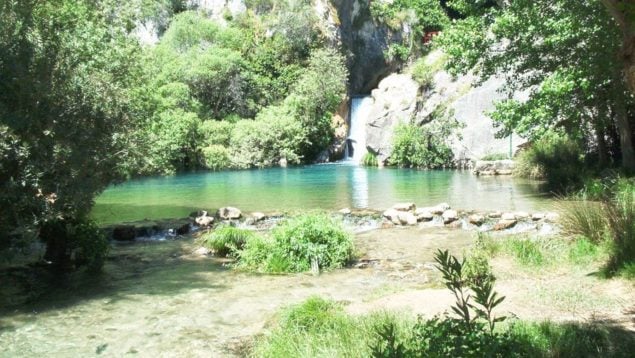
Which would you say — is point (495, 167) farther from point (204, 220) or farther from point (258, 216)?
point (204, 220)

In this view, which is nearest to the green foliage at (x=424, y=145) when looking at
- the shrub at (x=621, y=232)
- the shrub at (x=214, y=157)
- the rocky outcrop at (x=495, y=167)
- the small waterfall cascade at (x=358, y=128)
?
the rocky outcrop at (x=495, y=167)

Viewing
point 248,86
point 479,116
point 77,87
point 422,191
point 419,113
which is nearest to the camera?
point 77,87

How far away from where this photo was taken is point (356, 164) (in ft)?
131

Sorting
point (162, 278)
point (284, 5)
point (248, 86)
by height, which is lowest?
point (162, 278)

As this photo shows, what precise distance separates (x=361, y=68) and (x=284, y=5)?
8.44m

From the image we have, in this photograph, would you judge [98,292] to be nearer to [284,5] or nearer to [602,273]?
[602,273]

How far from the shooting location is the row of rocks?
45.1ft

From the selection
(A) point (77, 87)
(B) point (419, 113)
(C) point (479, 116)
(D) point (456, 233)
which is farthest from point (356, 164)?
(A) point (77, 87)

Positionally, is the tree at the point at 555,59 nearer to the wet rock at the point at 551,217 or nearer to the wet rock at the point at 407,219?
the wet rock at the point at 551,217

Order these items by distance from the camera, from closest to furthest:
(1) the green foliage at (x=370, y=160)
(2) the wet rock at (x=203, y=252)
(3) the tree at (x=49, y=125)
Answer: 1. (3) the tree at (x=49, y=125)
2. (2) the wet rock at (x=203, y=252)
3. (1) the green foliage at (x=370, y=160)

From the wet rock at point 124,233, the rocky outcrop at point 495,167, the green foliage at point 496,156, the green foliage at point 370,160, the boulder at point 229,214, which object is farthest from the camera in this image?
the green foliage at point 370,160

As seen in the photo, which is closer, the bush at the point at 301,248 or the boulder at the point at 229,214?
the bush at the point at 301,248

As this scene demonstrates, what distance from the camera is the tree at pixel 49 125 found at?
8852mm

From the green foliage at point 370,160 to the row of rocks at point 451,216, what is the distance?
22932 mm
